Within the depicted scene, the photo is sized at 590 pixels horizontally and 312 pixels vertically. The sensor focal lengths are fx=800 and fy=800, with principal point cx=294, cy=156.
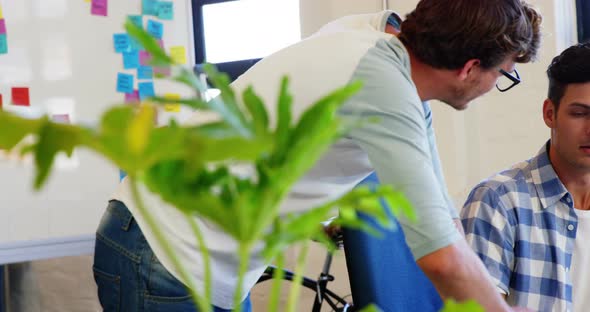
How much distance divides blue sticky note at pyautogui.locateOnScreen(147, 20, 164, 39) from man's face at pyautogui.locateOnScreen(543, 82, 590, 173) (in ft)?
5.67

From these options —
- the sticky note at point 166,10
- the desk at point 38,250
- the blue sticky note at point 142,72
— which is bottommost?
the desk at point 38,250

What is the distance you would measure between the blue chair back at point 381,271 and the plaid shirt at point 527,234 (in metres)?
0.36

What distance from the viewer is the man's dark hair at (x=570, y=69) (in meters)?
1.75

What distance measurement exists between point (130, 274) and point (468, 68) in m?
0.68

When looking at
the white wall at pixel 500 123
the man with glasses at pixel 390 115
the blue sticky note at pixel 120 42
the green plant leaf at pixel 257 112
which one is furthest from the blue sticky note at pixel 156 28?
the green plant leaf at pixel 257 112

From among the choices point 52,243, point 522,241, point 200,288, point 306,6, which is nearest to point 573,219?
point 522,241

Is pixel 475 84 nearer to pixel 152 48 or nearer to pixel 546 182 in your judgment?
pixel 546 182

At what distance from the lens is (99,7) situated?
2.89 m

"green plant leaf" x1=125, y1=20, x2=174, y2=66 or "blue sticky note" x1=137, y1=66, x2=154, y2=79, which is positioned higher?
"green plant leaf" x1=125, y1=20, x2=174, y2=66

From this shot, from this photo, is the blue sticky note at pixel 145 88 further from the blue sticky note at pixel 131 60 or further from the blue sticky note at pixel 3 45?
the blue sticky note at pixel 3 45

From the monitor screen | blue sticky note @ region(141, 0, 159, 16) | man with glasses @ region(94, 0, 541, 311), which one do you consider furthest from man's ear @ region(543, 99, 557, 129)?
the monitor screen

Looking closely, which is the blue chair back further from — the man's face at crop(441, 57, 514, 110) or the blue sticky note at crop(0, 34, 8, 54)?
the blue sticky note at crop(0, 34, 8, 54)

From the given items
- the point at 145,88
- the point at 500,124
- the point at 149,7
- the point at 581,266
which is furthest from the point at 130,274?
the point at 500,124

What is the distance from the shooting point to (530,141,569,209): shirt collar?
170 centimetres
